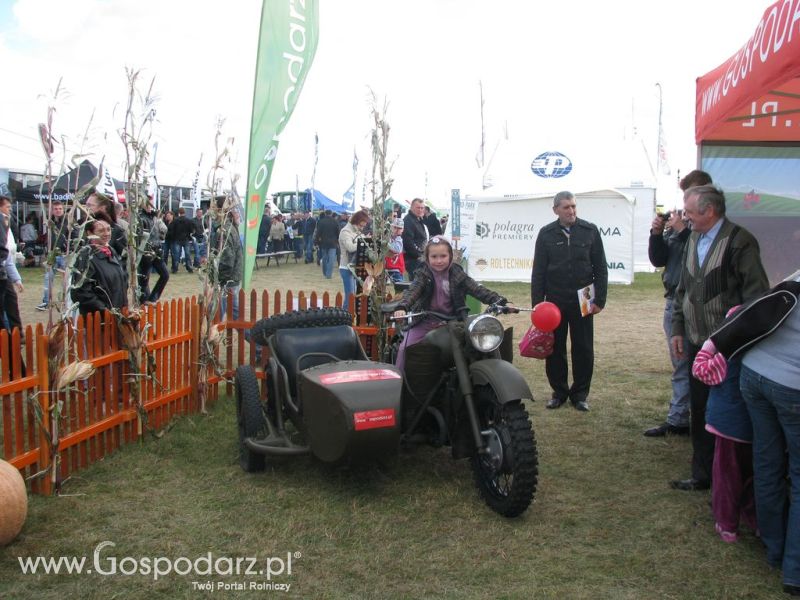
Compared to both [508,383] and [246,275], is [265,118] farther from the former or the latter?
[508,383]

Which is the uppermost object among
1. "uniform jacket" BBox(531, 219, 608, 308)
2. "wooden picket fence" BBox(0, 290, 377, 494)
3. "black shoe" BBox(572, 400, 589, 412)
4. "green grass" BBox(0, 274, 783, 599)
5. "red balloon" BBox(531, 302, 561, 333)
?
"uniform jacket" BBox(531, 219, 608, 308)

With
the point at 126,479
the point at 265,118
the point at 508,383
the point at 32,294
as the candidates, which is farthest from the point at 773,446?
the point at 32,294

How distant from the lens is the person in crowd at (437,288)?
4750 millimetres

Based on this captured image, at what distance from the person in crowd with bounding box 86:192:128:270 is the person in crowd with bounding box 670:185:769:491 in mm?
4537

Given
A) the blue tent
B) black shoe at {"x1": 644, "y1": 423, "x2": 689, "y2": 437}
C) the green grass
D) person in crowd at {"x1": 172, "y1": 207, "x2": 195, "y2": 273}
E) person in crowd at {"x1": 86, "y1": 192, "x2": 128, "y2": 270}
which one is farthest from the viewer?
the blue tent

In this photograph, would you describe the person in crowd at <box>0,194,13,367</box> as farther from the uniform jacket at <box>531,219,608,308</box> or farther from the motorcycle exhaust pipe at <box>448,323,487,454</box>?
the uniform jacket at <box>531,219,608,308</box>

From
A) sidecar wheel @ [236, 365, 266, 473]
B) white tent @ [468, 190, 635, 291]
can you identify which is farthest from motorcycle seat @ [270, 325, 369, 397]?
white tent @ [468, 190, 635, 291]

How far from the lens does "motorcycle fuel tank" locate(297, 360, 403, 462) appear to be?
385 cm

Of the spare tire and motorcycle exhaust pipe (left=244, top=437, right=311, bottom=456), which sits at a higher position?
the spare tire

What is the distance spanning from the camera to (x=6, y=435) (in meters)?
3.88

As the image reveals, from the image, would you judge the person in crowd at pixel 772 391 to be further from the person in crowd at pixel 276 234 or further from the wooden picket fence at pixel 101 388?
the person in crowd at pixel 276 234

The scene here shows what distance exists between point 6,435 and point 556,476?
3.33m

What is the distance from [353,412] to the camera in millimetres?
3824

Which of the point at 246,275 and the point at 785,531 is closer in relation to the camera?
the point at 785,531
